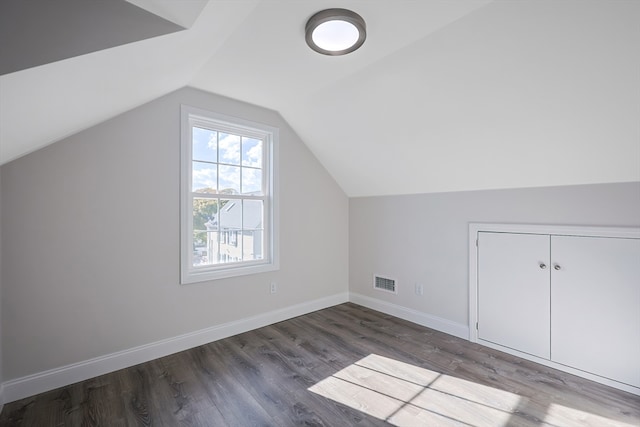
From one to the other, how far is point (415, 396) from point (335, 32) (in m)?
2.39

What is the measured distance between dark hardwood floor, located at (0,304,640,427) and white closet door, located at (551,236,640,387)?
0.18m

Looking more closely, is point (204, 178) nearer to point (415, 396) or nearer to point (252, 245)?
point (252, 245)

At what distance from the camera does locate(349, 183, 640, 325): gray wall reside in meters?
2.12

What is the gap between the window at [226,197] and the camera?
266 centimetres

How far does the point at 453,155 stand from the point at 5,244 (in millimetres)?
3414

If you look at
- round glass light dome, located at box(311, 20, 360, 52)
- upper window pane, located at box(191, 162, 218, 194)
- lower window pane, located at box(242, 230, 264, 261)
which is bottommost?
lower window pane, located at box(242, 230, 264, 261)

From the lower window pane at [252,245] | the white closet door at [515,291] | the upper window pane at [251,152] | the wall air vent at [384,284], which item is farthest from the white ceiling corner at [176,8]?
the wall air vent at [384,284]

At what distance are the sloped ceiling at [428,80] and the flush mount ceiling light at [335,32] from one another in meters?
0.05

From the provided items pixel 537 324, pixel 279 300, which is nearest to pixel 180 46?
pixel 279 300

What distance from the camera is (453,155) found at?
2539 mm

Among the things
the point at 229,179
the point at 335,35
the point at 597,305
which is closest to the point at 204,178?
the point at 229,179

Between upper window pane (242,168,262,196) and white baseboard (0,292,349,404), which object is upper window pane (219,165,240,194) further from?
white baseboard (0,292,349,404)

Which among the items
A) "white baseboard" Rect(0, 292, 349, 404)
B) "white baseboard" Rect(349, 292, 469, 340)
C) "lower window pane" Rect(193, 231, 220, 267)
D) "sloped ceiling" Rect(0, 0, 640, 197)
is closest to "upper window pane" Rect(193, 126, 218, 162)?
"sloped ceiling" Rect(0, 0, 640, 197)

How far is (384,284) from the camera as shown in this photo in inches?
140
